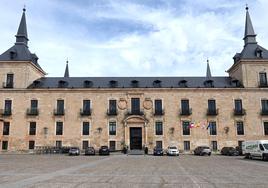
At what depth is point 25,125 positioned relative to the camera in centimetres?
4388

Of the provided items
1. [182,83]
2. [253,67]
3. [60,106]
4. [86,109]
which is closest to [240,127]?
[253,67]

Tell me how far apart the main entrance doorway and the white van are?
16879 millimetres

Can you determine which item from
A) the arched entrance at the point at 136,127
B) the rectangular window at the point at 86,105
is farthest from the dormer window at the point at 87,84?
the arched entrance at the point at 136,127

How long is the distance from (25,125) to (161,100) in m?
19.8

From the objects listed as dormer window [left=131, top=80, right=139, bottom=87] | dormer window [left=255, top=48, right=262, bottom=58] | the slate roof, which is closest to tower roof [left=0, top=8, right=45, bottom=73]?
the slate roof

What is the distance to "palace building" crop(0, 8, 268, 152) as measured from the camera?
4362cm

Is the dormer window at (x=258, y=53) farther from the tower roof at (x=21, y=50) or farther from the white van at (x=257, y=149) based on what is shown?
the tower roof at (x=21, y=50)

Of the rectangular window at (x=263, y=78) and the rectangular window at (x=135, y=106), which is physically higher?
the rectangular window at (x=263, y=78)

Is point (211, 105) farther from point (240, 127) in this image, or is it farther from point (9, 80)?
point (9, 80)

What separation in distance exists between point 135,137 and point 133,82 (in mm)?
8345

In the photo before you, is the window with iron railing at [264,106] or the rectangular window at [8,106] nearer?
the window with iron railing at [264,106]

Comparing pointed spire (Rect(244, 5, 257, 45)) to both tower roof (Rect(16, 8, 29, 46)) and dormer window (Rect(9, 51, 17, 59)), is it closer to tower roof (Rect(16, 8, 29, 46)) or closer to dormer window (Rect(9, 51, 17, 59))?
tower roof (Rect(16, 8, 29, 46))

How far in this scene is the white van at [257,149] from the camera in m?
26.7

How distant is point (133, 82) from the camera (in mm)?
46625
